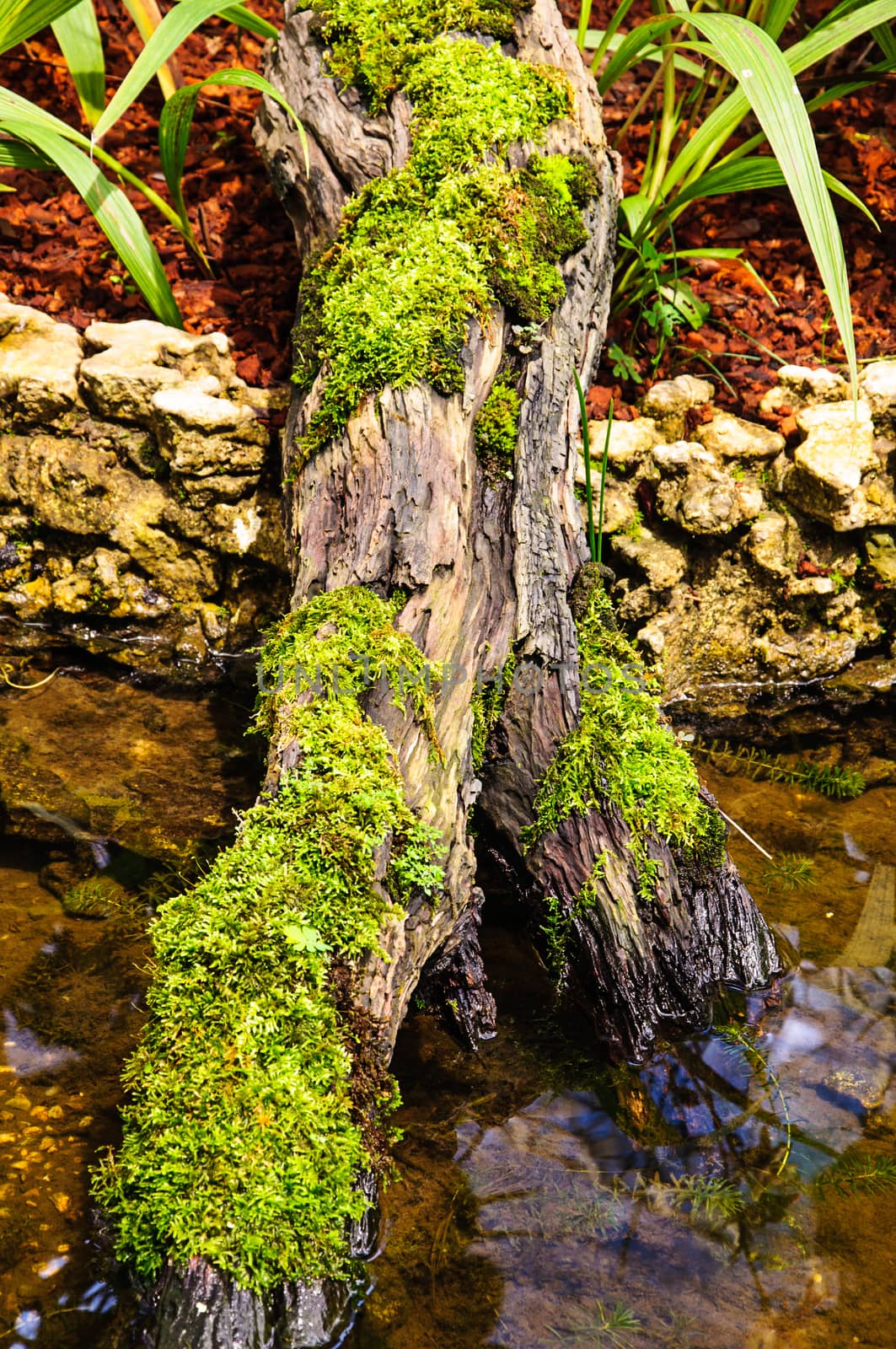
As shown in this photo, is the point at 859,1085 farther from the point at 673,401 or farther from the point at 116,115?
the point at 116,115

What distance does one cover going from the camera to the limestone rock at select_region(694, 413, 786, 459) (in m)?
4.01

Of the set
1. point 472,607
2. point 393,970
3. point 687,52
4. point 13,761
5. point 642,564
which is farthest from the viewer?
point 687,52

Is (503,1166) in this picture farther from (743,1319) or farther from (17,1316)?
(17,1316)

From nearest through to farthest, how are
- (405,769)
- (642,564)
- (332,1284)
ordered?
1. (332,1284)
2. (405,769)
3. (642,564)

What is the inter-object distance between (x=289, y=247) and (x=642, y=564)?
2.23 meters

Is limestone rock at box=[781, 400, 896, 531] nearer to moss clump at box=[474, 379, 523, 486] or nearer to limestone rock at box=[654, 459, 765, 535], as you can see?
limestone rock at box=[654, 459, 765, 535]

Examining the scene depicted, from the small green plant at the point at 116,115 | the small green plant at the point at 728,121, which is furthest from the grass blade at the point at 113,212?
the small green plant at the point at 728,121

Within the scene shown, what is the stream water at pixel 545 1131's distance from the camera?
1.86m

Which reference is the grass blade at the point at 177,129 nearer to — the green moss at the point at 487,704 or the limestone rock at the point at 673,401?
the limestone rock at the point at 673,401

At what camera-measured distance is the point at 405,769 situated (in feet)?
7.54

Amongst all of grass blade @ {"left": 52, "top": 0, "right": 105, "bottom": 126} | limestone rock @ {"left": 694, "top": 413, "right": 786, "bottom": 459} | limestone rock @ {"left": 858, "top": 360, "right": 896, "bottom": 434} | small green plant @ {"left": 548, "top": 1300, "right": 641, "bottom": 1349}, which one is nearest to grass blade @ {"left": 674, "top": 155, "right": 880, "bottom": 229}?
limestone rock @ {"left": 858, "top": 360, "right": 896, "bottom": 434}

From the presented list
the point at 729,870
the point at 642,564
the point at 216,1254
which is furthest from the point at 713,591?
the point at 216,1254

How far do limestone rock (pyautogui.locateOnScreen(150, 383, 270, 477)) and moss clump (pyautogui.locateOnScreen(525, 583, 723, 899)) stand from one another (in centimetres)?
180

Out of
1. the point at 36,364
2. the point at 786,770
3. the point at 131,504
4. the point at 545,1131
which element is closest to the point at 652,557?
the point at 786,770
